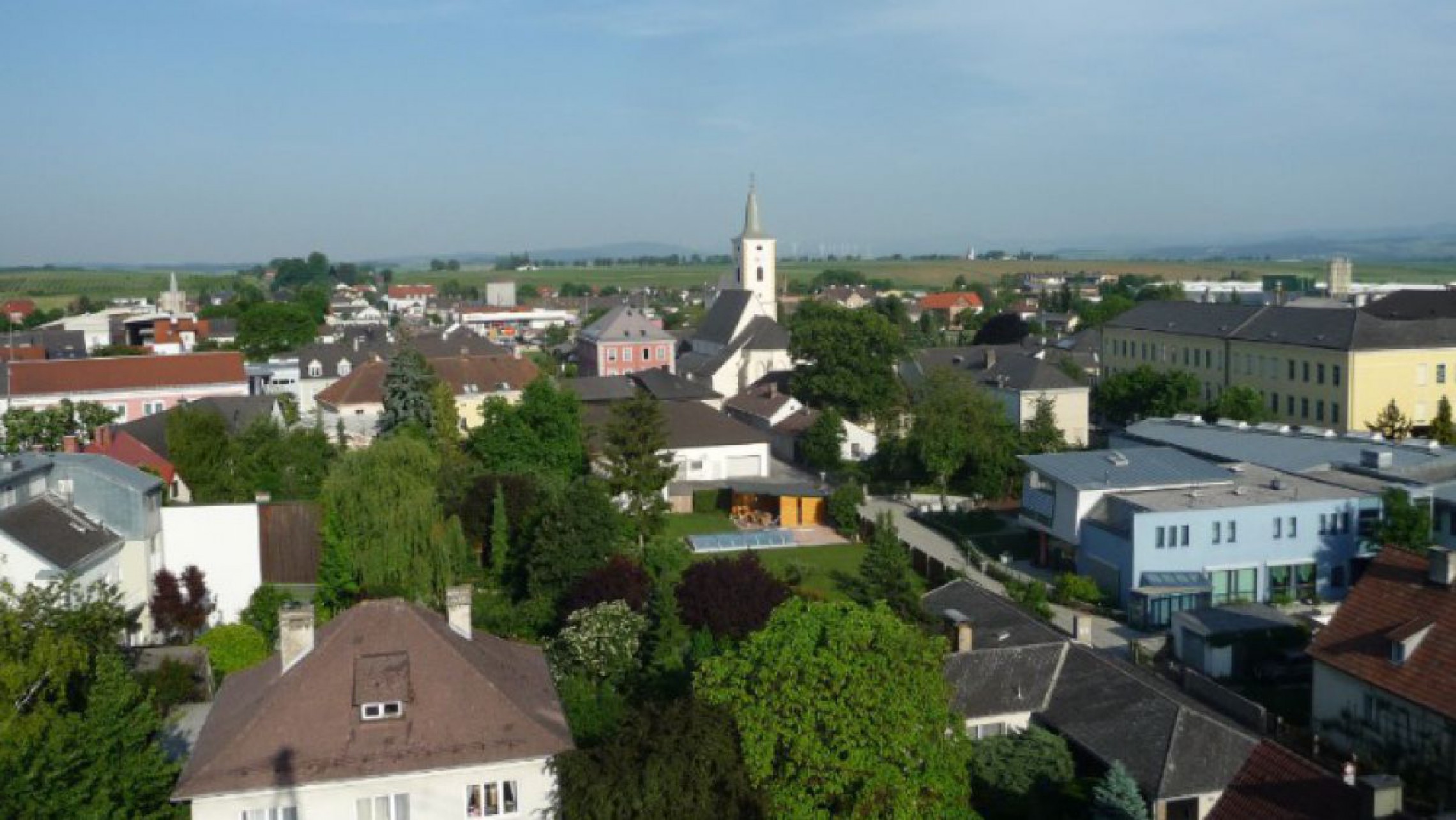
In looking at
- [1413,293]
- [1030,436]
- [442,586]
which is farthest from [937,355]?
[442,586]

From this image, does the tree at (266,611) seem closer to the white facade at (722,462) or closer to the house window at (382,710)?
the house window at (382,710)

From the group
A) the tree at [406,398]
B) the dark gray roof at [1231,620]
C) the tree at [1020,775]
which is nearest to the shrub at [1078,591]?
the dark gray roof at [1231,620]

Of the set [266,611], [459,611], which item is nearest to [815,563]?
[266,611]

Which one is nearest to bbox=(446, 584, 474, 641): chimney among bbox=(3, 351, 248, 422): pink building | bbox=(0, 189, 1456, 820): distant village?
bbox=(0, 189, 1456, 820): distant village

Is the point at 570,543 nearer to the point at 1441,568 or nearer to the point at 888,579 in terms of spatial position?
the point at 888,579

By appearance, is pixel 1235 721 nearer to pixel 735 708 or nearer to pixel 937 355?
pixel 735 708

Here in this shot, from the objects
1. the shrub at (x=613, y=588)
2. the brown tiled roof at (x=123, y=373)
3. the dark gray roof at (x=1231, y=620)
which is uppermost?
→ the brown tiled roof at (x=123, y=373)

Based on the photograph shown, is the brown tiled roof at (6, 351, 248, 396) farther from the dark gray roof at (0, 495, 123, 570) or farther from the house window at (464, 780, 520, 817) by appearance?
the house window at (464, 780, 520, 817)

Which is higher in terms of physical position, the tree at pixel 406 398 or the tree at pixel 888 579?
the tree at pixel 406 398

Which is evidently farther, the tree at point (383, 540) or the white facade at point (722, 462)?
the white facade at point (722, 462)
